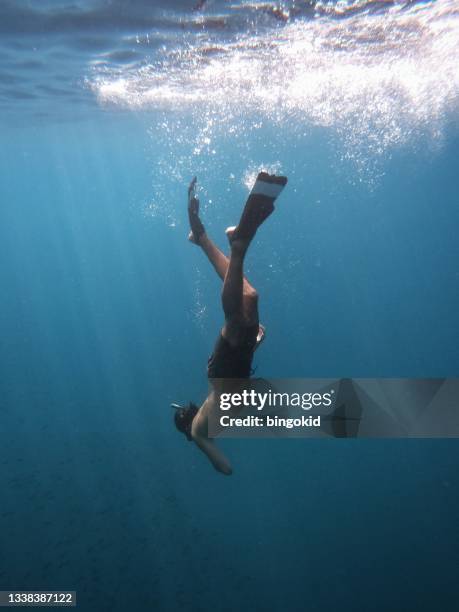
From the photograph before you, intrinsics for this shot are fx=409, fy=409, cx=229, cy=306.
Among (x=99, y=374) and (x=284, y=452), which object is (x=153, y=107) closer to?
(x=99, y=374)

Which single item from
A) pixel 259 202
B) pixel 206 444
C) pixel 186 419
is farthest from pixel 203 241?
pixel 206 444

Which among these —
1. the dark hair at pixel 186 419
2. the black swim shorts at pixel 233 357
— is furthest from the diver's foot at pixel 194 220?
the dark hair at pixel 186 419

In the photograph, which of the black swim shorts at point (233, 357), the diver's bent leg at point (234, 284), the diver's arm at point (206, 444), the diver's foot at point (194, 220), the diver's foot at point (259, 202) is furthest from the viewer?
the diver's foot at point (194, 220)

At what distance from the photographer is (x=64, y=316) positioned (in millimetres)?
43594

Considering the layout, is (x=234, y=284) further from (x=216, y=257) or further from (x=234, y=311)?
(x=216, y=257)

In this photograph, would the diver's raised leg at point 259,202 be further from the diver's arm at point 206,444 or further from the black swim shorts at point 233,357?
the diver's arm at point 206,444

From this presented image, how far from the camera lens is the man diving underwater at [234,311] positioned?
4.25 meters

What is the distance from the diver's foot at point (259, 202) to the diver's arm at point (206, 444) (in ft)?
7.72

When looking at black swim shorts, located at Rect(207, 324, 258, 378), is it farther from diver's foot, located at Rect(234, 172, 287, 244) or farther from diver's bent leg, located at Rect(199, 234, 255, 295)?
diver's foot, located at Rect(234, 172, 287, 244)

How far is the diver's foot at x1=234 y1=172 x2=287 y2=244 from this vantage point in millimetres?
4160

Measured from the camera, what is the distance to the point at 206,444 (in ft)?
17.3

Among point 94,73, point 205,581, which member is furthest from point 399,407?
point 94,73

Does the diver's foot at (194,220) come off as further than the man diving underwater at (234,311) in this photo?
Yes

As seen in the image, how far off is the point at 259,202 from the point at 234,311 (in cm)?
122
